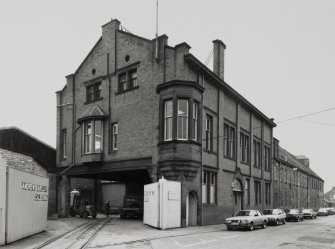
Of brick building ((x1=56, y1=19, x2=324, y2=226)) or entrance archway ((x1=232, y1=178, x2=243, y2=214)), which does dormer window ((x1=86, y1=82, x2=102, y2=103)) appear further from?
entrance archway ((x1=232, y1=178, x2=243, y2=214))

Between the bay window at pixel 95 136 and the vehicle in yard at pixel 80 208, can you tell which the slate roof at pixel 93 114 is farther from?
the vehicle in yard at pixel 80 208

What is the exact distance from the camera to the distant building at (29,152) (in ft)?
111

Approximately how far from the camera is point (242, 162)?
35969 mm

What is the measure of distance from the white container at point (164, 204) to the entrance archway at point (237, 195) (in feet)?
33.9

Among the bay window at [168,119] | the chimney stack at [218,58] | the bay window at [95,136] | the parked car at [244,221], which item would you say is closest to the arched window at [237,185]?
the parked car at [244,221]

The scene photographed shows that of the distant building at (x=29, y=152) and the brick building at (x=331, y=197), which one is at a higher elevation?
the distant building at (x=29, y=152)

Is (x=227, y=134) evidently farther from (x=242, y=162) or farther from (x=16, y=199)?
(x=16, y=199)

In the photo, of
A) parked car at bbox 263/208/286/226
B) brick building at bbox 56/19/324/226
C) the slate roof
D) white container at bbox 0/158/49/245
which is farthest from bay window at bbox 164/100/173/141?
parked car at bbox 263/208/286/226

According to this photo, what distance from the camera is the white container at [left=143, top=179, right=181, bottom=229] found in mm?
22953

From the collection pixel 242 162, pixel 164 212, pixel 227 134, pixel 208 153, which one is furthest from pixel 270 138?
pixel 164 212

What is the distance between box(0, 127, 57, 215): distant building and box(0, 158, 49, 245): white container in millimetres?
13812

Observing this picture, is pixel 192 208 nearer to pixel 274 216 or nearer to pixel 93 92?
pixel 274 216

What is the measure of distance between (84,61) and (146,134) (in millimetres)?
10105

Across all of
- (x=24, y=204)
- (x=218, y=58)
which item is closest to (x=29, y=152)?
(x=218, y=58)
